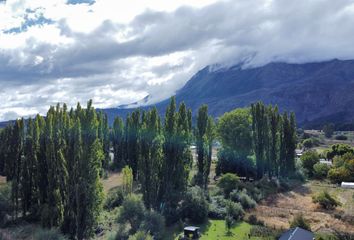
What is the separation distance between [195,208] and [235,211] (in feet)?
14.1

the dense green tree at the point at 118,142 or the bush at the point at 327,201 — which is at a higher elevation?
the dense green tree at the point at 118,142

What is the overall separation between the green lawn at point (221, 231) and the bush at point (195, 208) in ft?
3.39

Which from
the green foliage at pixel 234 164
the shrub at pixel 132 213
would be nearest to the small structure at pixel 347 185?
the green foliage at pixel 234 164

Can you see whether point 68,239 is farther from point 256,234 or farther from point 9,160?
point 9,160

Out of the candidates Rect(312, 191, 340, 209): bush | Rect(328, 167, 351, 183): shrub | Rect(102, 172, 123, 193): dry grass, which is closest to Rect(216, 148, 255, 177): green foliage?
Rect(328, 167, 351, 183): shrub

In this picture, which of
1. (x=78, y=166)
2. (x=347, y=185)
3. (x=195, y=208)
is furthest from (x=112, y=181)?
(x=347, y=185)

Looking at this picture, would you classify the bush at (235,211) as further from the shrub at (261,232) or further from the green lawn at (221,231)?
the shrub at (261,232)

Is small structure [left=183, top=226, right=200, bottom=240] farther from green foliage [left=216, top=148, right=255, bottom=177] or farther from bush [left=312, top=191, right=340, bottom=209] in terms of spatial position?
green foliage [left=216, top=148, right=255, bottom=177]

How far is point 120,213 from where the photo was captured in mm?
36531

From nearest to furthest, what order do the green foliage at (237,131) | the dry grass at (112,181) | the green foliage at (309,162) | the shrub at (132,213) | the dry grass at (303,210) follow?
the shrub at (132,213) < the dry grass at (303,210) < the dry grass at (112,181) < the green foliage at (237,131) < the green foliage at (309,162)

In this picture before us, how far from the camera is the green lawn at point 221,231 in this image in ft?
116

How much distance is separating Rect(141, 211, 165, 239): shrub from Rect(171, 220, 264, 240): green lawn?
1.71m

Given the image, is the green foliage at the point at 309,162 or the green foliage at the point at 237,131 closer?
the green foliage at the point at 237,131

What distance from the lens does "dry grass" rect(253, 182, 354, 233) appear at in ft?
127
